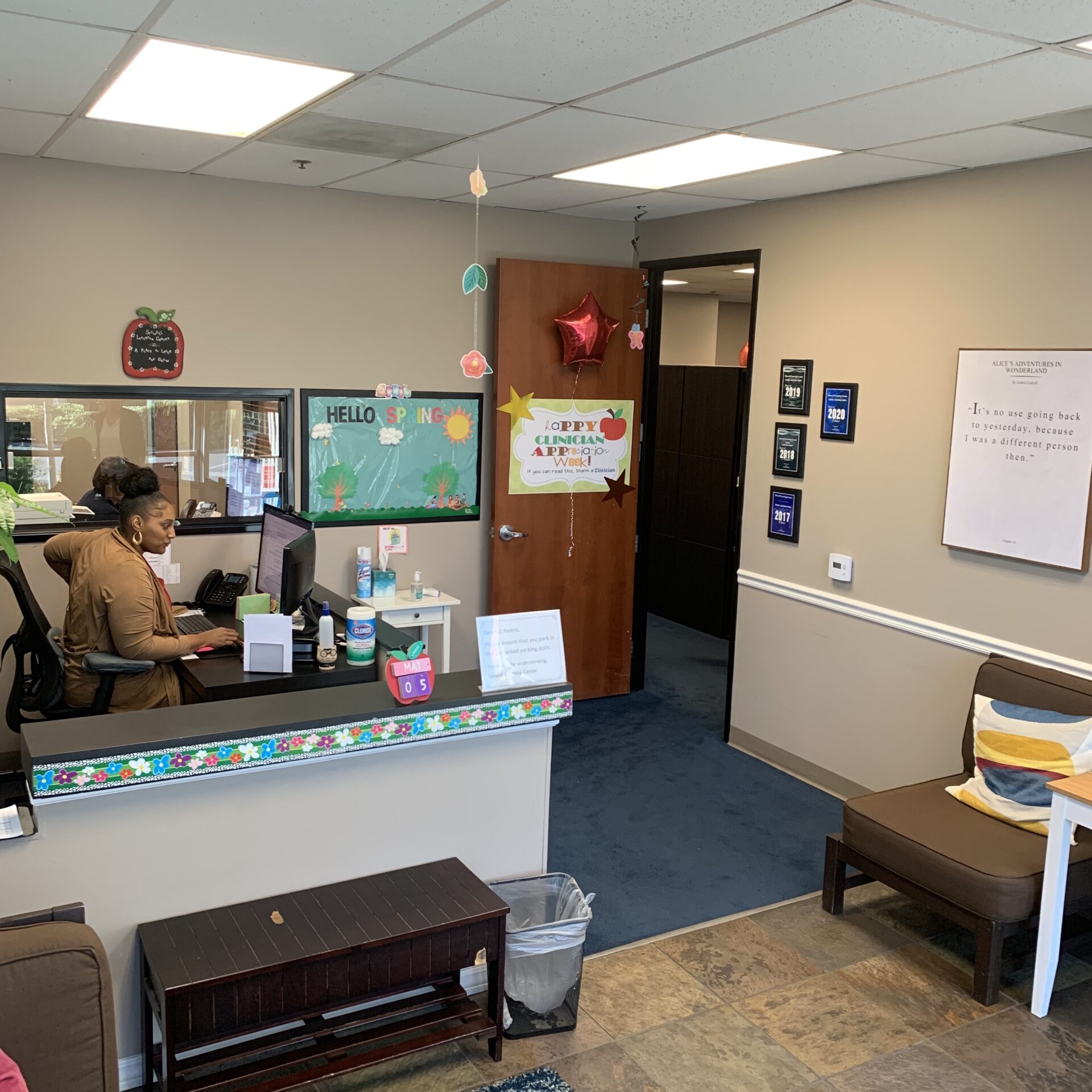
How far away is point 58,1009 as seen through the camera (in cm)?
192

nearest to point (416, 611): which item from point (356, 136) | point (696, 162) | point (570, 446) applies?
point (570, 446)

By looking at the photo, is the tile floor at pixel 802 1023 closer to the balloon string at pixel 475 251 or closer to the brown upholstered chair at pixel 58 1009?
the brown upholstered chair at pixel 58 1009

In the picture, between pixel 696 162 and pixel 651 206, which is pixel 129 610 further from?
pixel 651 206

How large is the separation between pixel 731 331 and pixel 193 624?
6289mm

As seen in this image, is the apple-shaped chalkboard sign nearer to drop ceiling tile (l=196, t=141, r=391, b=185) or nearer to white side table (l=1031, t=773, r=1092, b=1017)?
drop ceiling tile (l=196, t=141, r=391, b=185)

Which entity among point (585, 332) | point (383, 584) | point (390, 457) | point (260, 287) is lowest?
point (383, 584)

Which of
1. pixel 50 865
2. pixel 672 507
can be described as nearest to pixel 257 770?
pixel 50 865

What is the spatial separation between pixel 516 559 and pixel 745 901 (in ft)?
7.39

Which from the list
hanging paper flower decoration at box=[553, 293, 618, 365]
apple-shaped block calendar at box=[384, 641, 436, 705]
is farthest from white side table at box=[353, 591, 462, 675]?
apple-shaped block calendar at box=[384, 641, 436, 705]

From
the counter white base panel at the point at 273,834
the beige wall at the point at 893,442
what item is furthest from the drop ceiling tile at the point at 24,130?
the beige wall at the point at 893,442

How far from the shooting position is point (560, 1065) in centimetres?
267

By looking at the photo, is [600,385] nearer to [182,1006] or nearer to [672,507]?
[672,507]

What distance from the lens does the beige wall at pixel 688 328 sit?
345 inches

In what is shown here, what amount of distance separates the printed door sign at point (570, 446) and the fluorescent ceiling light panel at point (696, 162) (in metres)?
1.30
